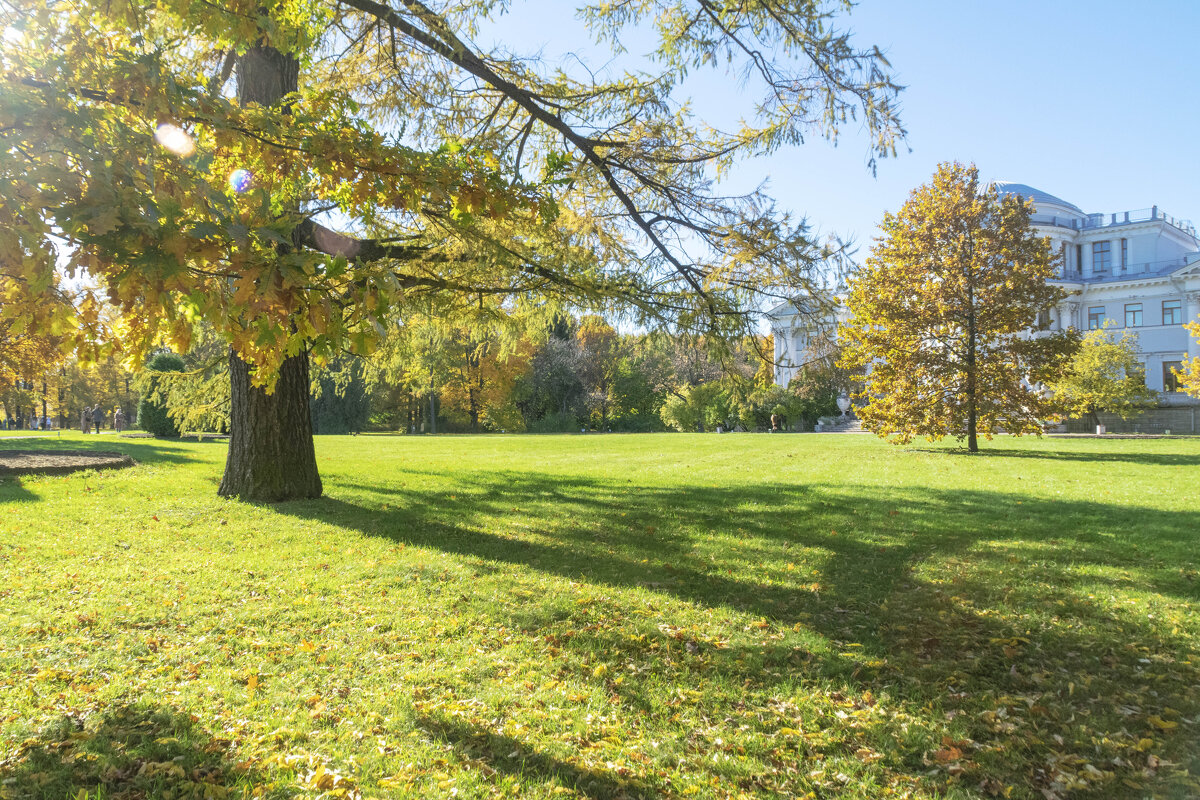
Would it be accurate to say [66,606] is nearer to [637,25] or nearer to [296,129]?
[296,129]

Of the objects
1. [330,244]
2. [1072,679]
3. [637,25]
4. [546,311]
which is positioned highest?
[637,25]

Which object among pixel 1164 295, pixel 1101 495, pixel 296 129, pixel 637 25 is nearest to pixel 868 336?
pixel 1101 495

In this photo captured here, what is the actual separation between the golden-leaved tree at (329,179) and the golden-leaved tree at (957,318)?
13141mm

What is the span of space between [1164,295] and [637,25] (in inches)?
2152

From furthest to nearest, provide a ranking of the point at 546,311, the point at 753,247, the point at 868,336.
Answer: the point at 868,336, the point at 546,311, the point at 753,247

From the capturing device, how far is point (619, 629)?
177 inches

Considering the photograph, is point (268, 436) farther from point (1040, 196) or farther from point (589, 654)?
point (1040, 196)

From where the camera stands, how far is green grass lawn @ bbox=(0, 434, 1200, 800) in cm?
285

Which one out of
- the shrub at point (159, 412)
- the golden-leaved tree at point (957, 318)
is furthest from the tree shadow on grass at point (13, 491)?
the golden-leaved tree at point (957, 318)

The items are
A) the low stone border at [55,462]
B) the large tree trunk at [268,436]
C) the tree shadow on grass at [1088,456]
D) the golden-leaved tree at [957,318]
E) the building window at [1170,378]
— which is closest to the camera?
the large tree trunk at [268,436]

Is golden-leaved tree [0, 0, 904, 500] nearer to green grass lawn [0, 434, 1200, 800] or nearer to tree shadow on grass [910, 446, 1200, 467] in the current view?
green grass lawn [0, 434, 1200, 800]

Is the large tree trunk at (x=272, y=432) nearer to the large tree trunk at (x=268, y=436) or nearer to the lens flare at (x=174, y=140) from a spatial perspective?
the large tree trunk at (x=268, y=436)

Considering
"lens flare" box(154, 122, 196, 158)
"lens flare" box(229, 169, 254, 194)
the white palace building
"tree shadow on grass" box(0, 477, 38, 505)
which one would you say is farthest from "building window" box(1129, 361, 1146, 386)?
"tree shadow on grass" box(0, 477, 38, 505)

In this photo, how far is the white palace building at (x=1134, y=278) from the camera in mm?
44344
